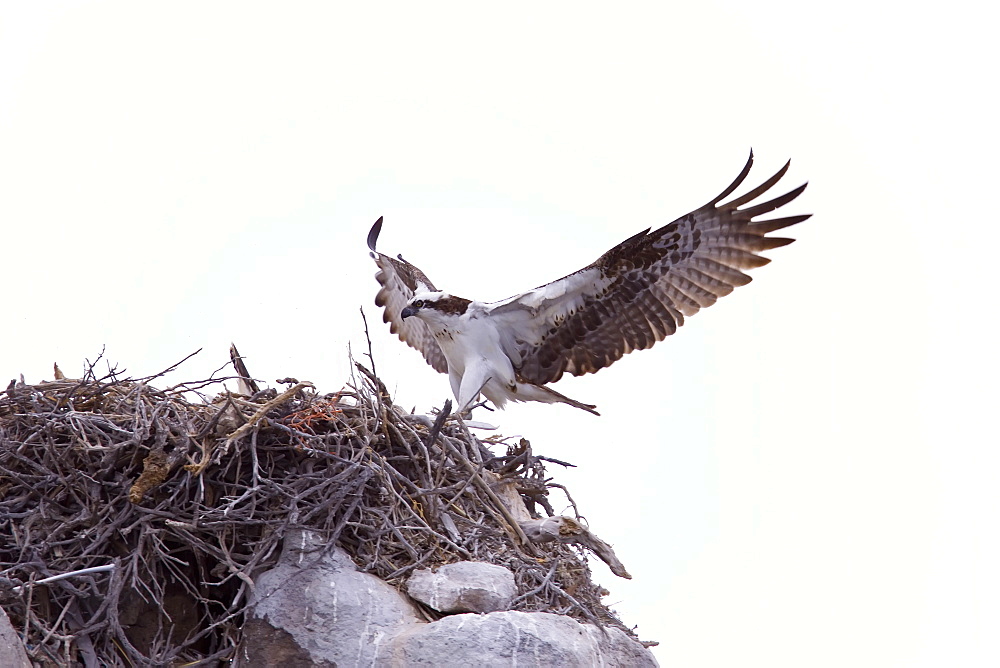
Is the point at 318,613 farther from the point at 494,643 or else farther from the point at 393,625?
the point at 494,643

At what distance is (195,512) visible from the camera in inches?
211

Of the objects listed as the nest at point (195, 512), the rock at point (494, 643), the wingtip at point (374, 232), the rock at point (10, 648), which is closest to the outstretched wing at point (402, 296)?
the wingtip at point (374, 232)

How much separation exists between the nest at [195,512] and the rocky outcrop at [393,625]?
0.32ft

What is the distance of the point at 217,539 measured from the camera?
5492 mm

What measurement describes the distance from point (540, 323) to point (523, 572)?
236cm

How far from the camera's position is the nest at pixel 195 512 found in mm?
5336

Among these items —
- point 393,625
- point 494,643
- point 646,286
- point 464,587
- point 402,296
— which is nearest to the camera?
point 494,643

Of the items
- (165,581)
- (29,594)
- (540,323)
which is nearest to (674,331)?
(540,323)

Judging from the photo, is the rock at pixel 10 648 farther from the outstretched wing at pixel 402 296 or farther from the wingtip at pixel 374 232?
the wingtip at pixel 374 232

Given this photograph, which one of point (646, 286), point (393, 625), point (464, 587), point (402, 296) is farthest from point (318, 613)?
point (402, 296)

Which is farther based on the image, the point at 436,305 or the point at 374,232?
the point at 374,232

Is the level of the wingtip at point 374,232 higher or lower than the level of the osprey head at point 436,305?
higher

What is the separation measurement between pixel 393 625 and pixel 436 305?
118 inches

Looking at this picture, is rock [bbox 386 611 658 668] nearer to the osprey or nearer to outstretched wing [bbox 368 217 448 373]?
the osprey
